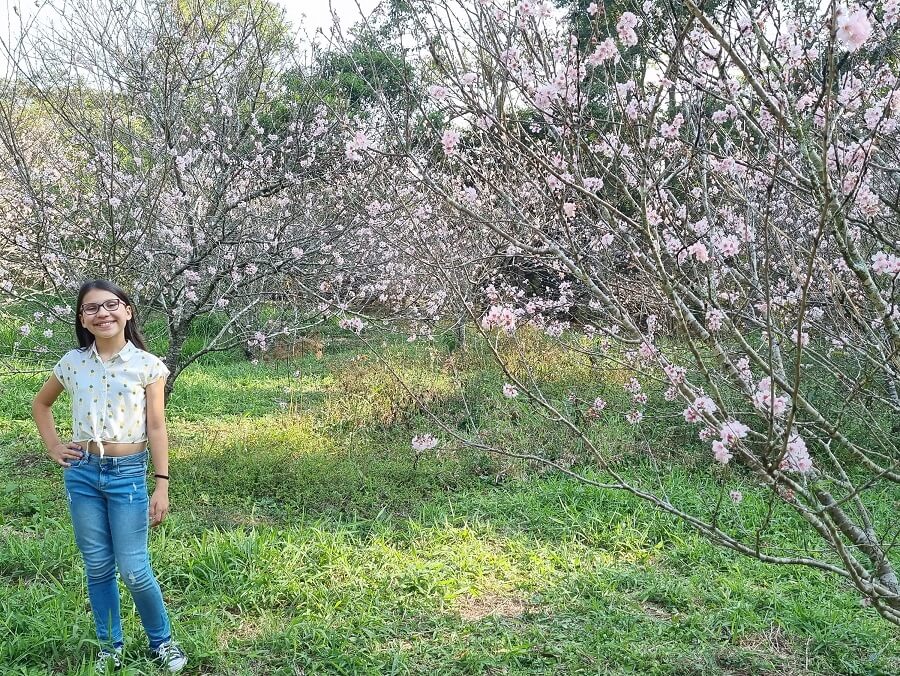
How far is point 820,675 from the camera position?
249 centimetres

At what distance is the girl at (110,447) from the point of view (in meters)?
2.20

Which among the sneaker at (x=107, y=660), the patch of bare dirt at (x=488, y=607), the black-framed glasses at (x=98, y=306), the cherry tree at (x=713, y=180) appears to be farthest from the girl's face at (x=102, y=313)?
the patch of bare dirt at (x=488, y=607)

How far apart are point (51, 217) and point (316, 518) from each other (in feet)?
9.14

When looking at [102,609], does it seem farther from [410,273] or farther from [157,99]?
[410,273]

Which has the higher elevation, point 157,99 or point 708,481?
point 157,99

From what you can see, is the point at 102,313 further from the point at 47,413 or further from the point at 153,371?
the point at 47,413

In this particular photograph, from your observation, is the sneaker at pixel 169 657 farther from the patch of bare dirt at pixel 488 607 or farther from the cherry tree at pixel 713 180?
the cherry tree at pixel 713 180

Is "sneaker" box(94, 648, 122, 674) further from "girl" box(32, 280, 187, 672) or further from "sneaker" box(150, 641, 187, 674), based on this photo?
"sneaker" box(150, 641, 187, 674)

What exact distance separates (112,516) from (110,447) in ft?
0.74

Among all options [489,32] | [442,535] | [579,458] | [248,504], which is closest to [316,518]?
[248,504]

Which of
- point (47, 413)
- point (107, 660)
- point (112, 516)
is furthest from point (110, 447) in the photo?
point (107, 660)

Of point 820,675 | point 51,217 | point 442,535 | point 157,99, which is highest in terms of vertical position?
point 157,99

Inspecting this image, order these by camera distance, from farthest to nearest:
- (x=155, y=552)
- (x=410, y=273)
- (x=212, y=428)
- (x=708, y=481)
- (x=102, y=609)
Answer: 1. (x=410, y=273)
2. (x=212, y=428)
3. (x=708, y=481)
4. (x=155, y=552)
5. (x=102, y=609)

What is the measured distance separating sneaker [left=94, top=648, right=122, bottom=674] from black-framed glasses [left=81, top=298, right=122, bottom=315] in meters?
1.19
